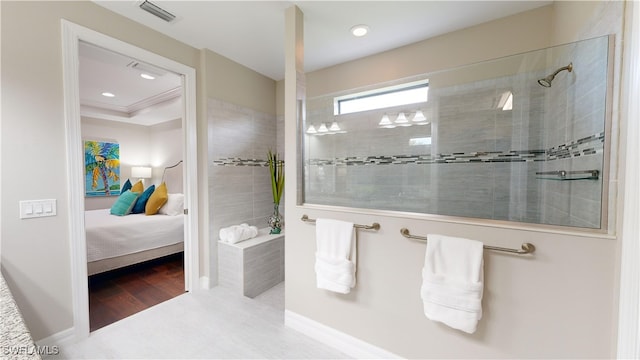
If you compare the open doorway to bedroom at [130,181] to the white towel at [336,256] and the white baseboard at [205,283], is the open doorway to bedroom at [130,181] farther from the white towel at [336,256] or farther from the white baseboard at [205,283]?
the white towel at [336,256]

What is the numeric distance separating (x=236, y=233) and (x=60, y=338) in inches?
54.2

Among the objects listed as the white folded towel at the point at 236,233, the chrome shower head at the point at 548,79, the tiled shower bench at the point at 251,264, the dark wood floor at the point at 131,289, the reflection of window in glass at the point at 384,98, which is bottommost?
the dark wood floor at the point at 131,289

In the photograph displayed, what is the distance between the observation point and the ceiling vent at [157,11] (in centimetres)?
184

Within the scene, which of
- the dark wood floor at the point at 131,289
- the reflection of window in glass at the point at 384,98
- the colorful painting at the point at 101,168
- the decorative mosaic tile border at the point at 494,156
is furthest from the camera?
the colorful painting at the point at 101,168

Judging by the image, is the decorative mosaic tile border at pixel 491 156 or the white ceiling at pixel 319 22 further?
the white ceiling at pixel 319 22

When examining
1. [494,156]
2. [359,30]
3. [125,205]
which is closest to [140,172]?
[125,205]

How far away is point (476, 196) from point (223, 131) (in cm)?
249

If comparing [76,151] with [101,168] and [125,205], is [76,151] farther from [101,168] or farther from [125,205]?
[101,168]

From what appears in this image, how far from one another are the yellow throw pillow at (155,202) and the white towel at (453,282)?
3804 millimetres

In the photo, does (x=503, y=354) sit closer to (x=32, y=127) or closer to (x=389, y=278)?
(x=389, y=278)

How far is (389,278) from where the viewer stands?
154cm

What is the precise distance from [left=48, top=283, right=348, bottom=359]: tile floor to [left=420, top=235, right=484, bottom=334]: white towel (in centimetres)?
77

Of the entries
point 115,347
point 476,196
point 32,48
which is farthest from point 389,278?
point 32,48

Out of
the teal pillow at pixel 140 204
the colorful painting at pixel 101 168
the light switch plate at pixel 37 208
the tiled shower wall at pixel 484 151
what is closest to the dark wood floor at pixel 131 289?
the teal pillow at pixel 140 204
